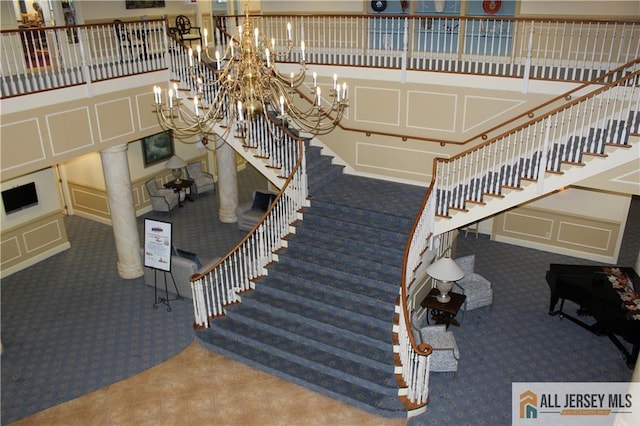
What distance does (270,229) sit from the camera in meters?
9.21

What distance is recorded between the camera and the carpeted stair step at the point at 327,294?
814 centimetres

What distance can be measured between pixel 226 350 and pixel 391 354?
246 centimetres

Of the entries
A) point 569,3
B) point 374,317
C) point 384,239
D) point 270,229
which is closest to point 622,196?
point 569,3

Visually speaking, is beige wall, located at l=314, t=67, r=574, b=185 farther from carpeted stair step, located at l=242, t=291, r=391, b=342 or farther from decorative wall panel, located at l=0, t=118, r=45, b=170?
decorative wall panel, located at l=0, t=118, r=45, b=170

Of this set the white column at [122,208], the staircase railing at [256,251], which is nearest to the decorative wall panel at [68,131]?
the white column at [122,208]

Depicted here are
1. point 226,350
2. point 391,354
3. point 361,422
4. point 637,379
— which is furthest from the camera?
point 226,350

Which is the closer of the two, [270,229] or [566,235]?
[270,229]

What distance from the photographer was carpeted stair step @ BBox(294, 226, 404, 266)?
346 inches

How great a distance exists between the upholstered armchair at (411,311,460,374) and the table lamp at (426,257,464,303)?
789 millimetres

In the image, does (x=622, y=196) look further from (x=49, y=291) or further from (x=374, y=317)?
(x=49, y=291)

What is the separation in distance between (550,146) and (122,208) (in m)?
7.53

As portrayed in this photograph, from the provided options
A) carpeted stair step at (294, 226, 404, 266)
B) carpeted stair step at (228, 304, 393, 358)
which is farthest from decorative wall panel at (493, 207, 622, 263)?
carpeted stair step at (228, 304, 393, 358)

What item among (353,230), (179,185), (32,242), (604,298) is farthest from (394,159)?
(32,242)

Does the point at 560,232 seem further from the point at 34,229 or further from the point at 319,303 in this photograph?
the point at 34,229
